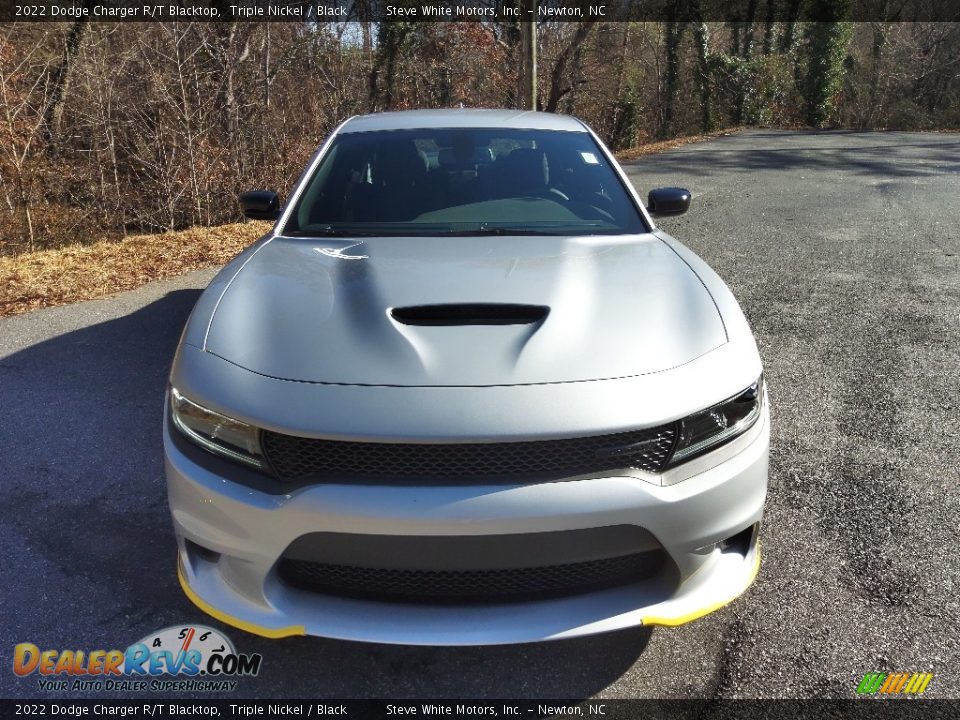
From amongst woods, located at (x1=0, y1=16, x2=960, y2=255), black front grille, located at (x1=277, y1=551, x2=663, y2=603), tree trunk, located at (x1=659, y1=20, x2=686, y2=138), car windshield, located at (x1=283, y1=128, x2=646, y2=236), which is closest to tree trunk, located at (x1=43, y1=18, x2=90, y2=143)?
woods, located at (x1=0, y1=16, x2=960, y2=255)

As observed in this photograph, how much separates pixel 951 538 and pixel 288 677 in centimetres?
252

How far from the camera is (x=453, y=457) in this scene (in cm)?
188

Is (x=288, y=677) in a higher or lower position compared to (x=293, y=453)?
lower

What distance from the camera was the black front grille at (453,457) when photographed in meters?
1.88

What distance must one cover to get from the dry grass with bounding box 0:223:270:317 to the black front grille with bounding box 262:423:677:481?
5.20 m

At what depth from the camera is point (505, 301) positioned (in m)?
2.36

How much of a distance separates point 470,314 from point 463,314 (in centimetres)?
2

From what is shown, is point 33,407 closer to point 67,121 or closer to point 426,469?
point 426,469

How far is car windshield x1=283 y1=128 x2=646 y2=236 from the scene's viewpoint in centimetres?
327

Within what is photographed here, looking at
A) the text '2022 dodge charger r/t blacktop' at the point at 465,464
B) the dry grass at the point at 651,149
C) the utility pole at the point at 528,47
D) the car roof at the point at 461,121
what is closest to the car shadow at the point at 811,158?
the dry grass at the point at 651,149

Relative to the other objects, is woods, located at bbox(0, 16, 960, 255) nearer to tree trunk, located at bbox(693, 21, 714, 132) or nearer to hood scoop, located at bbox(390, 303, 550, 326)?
tree trunk, located at bbox(693, 21, 714, 132)

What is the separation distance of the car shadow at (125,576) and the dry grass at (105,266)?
78.8 inches

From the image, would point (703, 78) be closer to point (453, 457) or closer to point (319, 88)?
point (319, 88)

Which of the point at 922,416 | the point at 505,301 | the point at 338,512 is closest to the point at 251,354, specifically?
the point at 338,512
